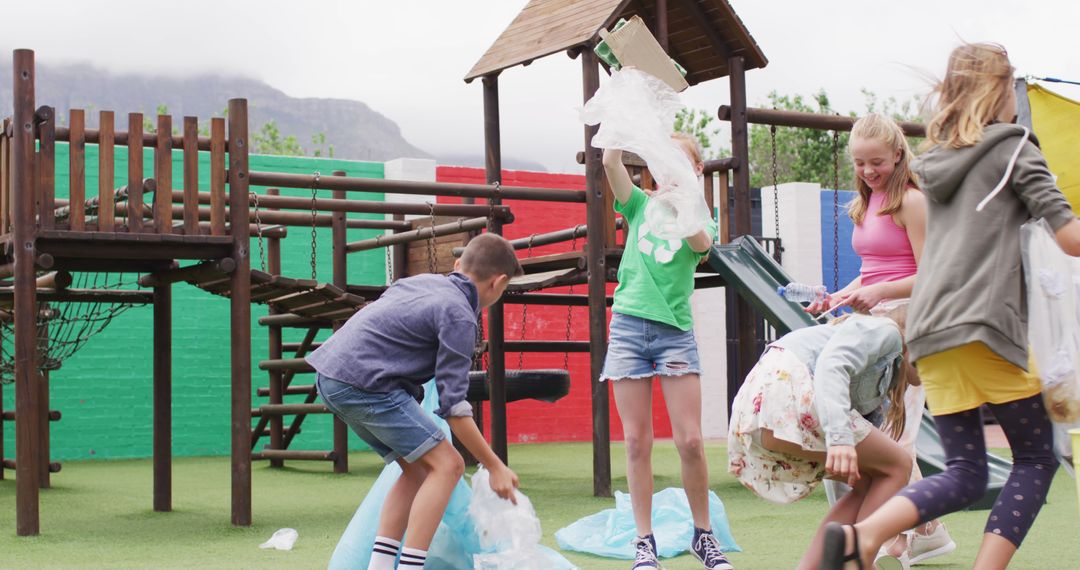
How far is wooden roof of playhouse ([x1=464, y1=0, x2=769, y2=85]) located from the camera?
779 centimetres

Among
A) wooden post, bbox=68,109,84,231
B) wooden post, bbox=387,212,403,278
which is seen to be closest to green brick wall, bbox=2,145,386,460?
wooden post, bbox=387,212,403,278

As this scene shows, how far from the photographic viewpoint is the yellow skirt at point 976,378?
319cm

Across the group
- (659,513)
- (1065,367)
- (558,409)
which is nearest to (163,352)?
(659,513)

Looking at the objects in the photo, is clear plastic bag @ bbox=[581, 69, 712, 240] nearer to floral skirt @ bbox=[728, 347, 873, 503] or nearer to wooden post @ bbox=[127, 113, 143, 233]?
floral skirt @ bbox=[728, 347, 873, 503]

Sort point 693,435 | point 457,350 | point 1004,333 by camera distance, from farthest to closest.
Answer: point 693,435 < point 457,350 < point 1004,333

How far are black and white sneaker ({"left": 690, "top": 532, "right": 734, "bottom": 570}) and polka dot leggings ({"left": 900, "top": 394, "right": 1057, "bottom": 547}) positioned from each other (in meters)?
1.10

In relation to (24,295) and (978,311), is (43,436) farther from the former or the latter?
(978,311)

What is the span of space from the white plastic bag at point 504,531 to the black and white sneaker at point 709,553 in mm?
511

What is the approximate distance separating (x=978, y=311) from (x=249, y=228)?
464cm

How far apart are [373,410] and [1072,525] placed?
11.1 ft

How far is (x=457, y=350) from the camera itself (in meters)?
3.83

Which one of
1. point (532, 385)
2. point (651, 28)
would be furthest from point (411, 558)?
point (532, 385)

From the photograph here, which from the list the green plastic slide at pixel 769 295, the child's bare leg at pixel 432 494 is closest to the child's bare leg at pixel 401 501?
the child's bare leg at pixel 432 494

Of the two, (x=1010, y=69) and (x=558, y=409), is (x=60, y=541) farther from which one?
(x=558, y=409)
